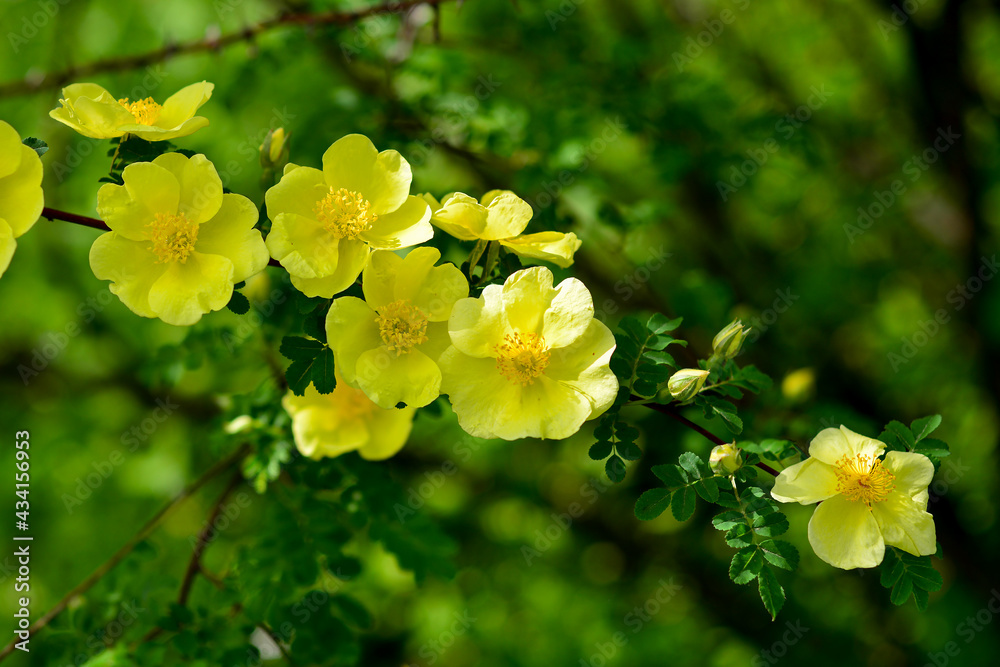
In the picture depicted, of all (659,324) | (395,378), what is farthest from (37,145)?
(659,324)

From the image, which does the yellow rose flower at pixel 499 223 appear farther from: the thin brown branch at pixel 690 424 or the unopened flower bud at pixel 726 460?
the unopened flower bud at pixel 726 460

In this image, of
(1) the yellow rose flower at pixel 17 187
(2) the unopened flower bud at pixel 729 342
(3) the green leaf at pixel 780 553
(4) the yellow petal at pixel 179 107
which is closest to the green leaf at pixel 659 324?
(2) the unopened flower bud at pixel 729 342

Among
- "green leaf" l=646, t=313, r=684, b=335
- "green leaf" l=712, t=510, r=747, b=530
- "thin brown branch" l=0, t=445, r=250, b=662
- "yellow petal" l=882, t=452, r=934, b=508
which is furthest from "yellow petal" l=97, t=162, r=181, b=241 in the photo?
"yellow petal" l=882, t=452, r=934, b=508

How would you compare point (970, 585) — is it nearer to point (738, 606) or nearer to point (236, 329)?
point (738, 606)

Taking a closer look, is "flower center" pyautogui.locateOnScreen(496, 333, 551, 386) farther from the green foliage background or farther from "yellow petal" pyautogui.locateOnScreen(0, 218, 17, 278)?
the green foliage background

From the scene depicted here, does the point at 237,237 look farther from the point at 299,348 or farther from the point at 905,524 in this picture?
the point at 905,524

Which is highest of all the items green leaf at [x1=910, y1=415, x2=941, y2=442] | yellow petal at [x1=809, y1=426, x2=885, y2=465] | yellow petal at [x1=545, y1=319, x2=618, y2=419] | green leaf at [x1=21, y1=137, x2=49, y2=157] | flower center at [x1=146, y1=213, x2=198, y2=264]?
green leaf at [x1=910, y1=415, x2=941, y2=442]

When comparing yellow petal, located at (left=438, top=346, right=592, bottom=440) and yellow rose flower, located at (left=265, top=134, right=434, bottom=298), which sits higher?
yellow rose flower, located at (left=265, top=134, right=434, bottom=298)
